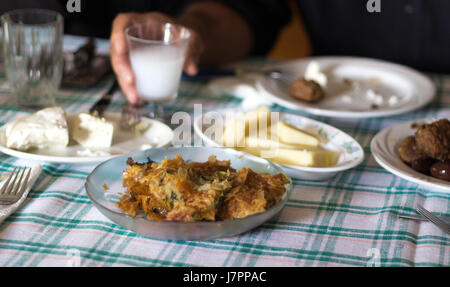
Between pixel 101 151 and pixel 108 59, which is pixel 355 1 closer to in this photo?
pixel 108 59

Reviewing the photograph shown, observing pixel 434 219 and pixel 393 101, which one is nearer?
pixel 434 219

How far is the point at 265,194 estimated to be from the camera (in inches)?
34.4

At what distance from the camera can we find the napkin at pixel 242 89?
1.54 meters

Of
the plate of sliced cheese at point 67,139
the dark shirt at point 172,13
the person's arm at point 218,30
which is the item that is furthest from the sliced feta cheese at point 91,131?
the dark shirt at point 172,13

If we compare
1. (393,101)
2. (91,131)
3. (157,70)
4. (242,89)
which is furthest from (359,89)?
(91,131)

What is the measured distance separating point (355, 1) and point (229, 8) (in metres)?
0.55

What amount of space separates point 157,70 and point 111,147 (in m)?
0.30

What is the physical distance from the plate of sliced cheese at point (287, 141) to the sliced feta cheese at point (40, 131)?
0.96 ft

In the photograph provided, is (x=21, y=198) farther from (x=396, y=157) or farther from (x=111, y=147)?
(x=396, y=157)

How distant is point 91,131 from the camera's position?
45.7 inches

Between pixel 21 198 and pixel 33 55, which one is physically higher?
pixel 33 55

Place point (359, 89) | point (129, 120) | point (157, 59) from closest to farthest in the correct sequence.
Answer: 1. point (129, 120)
2. point (157, 59)
3. point (359, 89)

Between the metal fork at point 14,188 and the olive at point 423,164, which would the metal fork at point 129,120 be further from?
the olive at point 423,164
